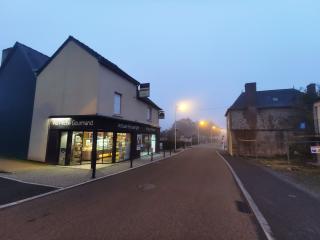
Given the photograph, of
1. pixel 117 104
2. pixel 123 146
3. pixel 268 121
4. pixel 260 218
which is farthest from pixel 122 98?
pixel 268 121

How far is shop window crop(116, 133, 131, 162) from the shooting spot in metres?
17.1

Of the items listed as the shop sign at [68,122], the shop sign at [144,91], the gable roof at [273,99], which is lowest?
the shop sign at [68,122]

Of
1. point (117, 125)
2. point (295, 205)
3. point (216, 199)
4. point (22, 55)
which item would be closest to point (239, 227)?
point (216, 199)

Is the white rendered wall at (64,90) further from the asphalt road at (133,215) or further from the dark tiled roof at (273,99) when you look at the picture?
the dark tiled roof at (273,99)

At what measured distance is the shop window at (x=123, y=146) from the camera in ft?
56.2

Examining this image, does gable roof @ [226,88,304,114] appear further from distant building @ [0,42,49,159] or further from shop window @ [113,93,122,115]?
distant building @ [0,42,49,159]

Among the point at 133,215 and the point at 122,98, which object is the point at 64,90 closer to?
the point at 122,98

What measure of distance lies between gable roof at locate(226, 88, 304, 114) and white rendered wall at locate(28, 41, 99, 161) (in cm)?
2085

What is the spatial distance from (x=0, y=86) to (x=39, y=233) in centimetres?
2028

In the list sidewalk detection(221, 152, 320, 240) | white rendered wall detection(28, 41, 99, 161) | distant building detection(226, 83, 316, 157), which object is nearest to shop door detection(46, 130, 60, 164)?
white rendered wall detection(28, 41, 99, 161)

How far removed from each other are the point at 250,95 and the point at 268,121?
4363 mm

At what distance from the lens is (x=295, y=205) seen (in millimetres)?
6301

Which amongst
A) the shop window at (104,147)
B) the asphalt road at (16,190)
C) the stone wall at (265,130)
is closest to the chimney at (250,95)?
the stone wall at (265,130)

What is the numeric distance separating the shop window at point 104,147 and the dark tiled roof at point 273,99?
19.1 metres
